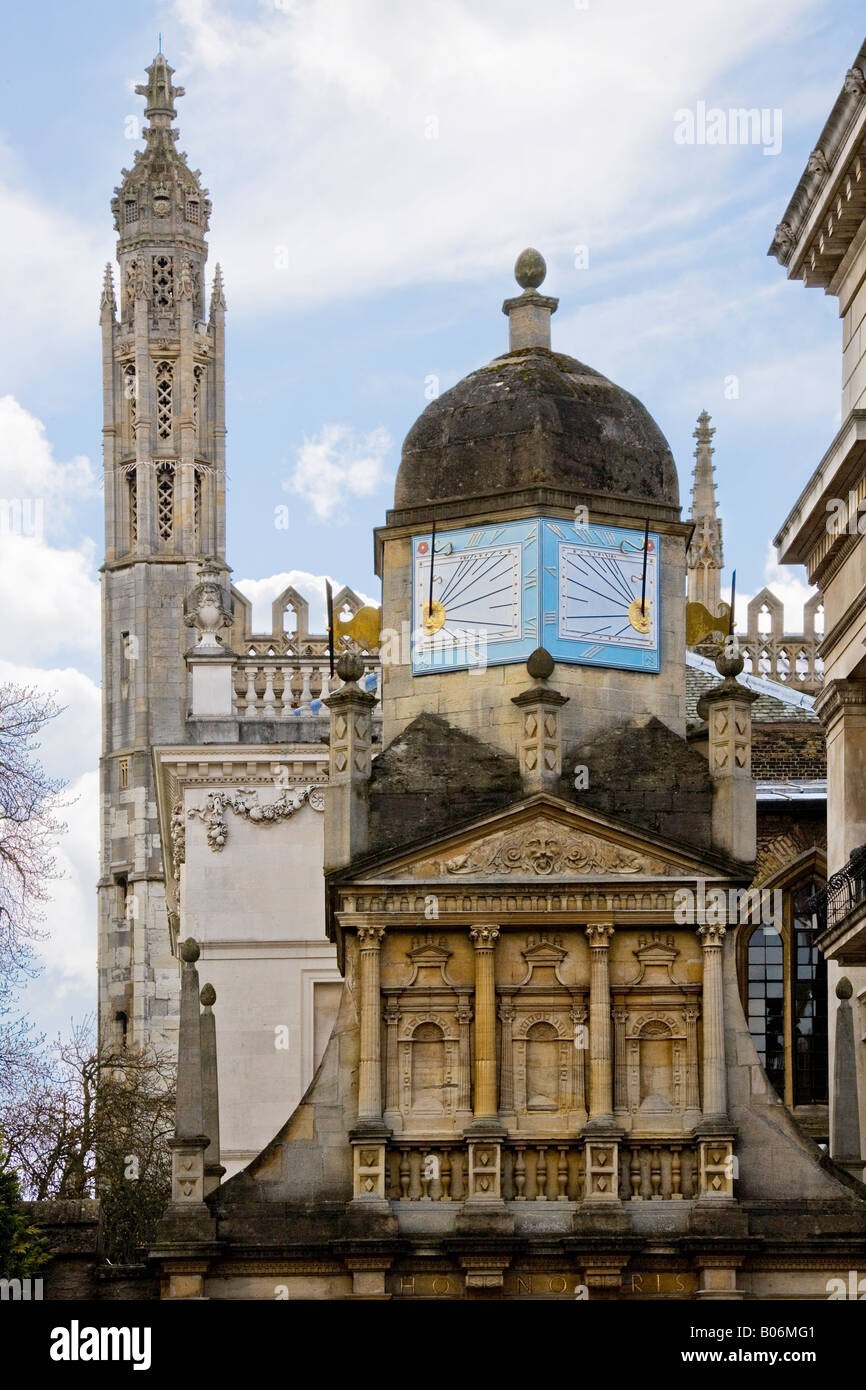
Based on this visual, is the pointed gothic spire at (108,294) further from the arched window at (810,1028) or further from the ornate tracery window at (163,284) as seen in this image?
the arched window at (810,1028)

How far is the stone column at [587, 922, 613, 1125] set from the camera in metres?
37.8

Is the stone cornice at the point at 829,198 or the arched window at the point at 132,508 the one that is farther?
the arched window at the point at 132,508

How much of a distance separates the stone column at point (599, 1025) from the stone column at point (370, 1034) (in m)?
2.32

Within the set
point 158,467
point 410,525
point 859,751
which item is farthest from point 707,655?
point 158,467

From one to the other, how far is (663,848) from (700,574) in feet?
154

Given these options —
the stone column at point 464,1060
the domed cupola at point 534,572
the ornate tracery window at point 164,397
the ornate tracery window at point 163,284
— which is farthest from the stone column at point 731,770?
the ornate tracery window at point 163,284

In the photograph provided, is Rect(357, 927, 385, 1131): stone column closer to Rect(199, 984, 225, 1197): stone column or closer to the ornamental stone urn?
Rect(199, 984, 225, 1197): stone column

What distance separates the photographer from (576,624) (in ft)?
130

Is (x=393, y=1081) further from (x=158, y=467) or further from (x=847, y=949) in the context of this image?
(x=158, y=467)

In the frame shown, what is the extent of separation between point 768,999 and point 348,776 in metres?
20.2

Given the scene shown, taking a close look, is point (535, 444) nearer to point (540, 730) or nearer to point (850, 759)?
point (540, 730)

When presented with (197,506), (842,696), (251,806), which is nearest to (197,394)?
(197,506)

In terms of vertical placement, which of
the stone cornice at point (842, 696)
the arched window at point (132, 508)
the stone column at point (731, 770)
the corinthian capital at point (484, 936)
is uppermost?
the arched window at point (132, 508)

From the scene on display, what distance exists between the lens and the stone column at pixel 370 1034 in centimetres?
3775
